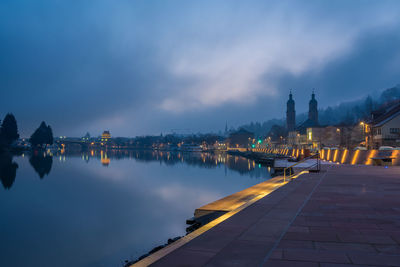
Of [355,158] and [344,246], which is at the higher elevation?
[355,158]

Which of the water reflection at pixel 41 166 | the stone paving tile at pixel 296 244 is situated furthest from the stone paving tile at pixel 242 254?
the water reflection at pixel 41 166

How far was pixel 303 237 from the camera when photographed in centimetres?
736

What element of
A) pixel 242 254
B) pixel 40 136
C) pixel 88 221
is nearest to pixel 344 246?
pixel 242 254

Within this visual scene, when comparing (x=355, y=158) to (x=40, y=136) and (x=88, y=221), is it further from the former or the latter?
(x=40, y=136)

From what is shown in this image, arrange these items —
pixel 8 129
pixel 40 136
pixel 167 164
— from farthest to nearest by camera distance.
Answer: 1. pixel 40 136
2. pixel 8 129
3. pixel 167 164

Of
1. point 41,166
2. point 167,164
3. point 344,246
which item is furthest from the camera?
point 167,164

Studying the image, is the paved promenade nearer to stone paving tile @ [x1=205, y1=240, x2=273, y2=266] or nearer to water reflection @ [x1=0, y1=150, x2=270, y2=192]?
stone paving tile @ [x1=205, y1=240, x2=273, y2=266]

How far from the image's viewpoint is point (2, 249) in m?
17.9

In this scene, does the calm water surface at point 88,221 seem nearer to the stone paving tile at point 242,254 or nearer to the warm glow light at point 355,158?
the stone paving tile at point 242,254

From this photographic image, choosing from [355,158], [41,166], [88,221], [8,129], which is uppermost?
[8,129]

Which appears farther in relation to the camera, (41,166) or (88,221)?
(41,166)

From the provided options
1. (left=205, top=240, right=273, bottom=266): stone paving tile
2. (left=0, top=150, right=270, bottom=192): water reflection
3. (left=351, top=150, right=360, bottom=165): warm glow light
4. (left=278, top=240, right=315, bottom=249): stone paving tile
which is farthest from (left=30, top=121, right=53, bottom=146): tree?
(left=278, top=240, right=315, bottom=249): stone paving tile

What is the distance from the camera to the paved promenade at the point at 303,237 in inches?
232

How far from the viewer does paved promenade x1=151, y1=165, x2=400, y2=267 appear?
19.3 feet
